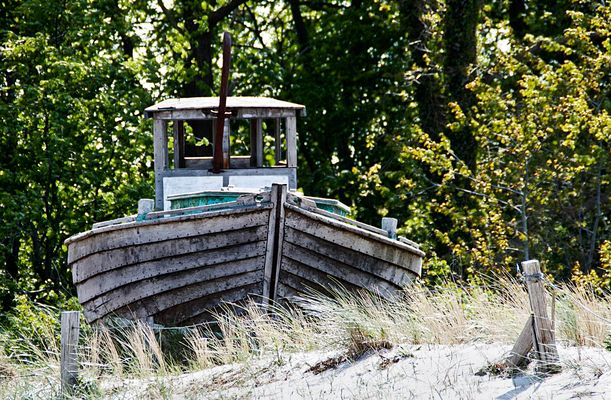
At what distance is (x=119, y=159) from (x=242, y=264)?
7.48m

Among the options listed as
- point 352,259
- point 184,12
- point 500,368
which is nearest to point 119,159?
point 184,12

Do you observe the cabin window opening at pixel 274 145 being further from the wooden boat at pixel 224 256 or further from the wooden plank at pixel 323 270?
the wooden plank at pixel 323 270

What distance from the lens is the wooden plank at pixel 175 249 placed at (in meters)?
11.2

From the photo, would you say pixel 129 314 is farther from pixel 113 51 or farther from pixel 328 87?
pixel 328 87

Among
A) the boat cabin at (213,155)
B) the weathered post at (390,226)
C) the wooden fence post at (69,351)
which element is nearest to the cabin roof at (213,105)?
the boat cabin at (213,155)

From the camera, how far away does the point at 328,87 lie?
23078 millimetres

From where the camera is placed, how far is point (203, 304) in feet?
37.4

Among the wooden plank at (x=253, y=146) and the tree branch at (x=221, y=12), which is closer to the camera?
the wooden plank at (x=253, y=146)

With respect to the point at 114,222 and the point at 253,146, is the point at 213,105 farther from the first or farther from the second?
the point at 114,222

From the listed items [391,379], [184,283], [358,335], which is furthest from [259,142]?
[391,379]

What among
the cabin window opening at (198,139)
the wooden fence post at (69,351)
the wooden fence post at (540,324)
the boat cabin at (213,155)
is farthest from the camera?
the cabin window opening at (198,139)

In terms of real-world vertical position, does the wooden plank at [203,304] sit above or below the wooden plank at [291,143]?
below

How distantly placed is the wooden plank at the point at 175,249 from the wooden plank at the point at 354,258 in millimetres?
389

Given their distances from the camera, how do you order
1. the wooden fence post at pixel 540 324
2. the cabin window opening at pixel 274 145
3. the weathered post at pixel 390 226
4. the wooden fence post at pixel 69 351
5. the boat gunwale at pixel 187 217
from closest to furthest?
1. the wooden fence post at pixel 540 324
2. the wooden fence post at pixel 69 351
3. the boat gunwale at pixel 187 217
4. the weathered post at pixel 390 226
5. the cabin window opening at pixel 274 145
